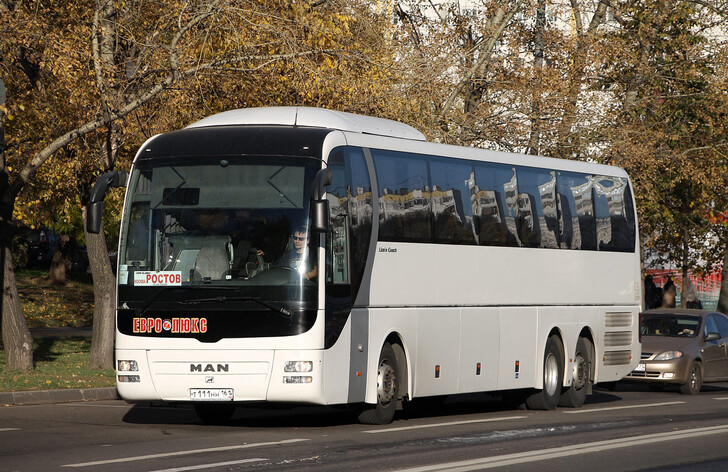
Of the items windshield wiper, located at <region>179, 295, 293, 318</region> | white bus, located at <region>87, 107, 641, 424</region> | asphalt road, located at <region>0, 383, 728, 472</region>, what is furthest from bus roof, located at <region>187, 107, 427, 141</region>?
asphalt road, located at <region>0, 383, 728, 472</region>

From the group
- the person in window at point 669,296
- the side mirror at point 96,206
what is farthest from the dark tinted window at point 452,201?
the person in window at point 669,296

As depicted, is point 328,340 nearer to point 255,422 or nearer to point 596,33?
point 255,422

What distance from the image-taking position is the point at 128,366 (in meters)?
13.6

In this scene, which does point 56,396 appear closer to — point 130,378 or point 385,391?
point 130,378

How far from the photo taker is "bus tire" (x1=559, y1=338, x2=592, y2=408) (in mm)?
19047

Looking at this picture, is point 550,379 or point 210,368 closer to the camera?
point 210,368

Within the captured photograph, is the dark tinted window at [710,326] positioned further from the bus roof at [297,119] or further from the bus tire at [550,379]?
the bus roof at [297,119]

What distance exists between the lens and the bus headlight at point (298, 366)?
519 inches

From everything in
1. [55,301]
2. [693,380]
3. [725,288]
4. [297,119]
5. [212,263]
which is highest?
[297,119]

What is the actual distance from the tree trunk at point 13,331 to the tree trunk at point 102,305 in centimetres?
160

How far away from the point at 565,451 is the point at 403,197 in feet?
14.9

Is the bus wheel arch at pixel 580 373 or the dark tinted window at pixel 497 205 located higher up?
the dark tinted window at pixel 497 205

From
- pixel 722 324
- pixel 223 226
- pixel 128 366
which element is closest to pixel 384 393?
pixel 223 226

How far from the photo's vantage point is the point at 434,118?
83.3 ft
